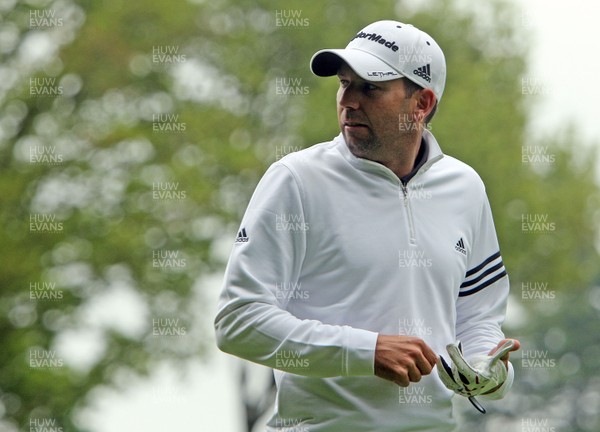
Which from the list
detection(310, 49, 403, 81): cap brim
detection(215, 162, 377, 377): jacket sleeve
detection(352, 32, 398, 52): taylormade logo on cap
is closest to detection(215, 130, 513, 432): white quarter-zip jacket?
detection(215, 162, 377, 377): jacket sleeve

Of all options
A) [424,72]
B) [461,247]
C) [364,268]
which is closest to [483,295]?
[461,247]

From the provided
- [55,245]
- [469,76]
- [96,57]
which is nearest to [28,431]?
[55,245]

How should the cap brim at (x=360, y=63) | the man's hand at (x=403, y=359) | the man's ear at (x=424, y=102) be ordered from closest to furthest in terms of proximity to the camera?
1. the man's hand at (x=403, y=359)
2. the cap brim at (x=360, y=63)
3. the man's ear at (x=424, y=102)

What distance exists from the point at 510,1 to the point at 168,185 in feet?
25.7

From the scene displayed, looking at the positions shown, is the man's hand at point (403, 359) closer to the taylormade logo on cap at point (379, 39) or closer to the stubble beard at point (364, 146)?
the stubble beard at point (364, 146)

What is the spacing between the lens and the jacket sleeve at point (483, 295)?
15.9ft

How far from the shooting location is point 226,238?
24688mm

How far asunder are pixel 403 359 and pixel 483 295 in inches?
34.3

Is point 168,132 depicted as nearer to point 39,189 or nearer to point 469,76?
point 39,189

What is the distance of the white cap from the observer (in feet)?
15.2

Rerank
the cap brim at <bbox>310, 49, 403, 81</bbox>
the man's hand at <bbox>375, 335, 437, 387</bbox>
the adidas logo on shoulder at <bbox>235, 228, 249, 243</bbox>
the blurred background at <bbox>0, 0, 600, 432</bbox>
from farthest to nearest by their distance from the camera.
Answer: the blurred background at <bbox>0, 0, 600, 432</bbox> → the cap brim at <bbox>310, 49, 403, 81</bbox> → the adidas logo on shoulder at <bbox>235, 228, 249, 243</bbox> → the man's hand at <bbox>375, 335, 437, 387</bbox>

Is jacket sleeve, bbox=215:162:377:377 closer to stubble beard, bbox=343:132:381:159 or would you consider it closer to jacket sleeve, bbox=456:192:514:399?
stubble beard, bbox=343:132:381:159

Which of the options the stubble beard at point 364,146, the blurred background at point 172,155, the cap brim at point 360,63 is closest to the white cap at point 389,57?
the cap brim at point 360,63

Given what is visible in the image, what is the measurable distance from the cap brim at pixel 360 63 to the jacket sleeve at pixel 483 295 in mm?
661
